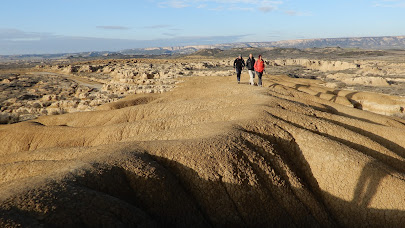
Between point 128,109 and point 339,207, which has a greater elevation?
point 128,109

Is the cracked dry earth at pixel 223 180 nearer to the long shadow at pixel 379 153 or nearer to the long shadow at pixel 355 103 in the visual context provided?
the long shadow at pixel 379 153

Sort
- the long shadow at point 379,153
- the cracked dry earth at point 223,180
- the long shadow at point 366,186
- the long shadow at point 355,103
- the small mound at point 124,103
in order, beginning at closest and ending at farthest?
the cracked dry earth at point 223,180 → the long shadow at point 366,186 → the long shadow at point 379,153 → the small mound at point 124,103 → the long shadow at point 355,103

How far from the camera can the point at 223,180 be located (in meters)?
6.98

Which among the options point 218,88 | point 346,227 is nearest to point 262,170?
point 346,227

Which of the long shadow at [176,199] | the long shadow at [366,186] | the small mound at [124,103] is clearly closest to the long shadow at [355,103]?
the small mound at [124,103]

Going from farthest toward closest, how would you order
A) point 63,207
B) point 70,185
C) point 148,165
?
1. point 148,165
2. point 70,185
3. point 63,207

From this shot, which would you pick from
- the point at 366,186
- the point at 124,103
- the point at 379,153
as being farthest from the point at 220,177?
the point at 124,103

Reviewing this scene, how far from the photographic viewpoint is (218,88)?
20578 millimetres

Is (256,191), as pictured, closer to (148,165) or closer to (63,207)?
(148,165)

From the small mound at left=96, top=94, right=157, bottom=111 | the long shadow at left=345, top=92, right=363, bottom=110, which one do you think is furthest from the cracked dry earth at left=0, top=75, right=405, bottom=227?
the long shadow at left=345, top=92, right=363, bottom=110

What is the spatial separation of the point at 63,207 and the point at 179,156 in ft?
10.3

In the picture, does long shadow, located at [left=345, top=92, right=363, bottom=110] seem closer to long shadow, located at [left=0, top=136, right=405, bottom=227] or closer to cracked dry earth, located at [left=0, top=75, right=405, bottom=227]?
cracked dry earth, located at [left=0, top=75, right=405, bottom=227]

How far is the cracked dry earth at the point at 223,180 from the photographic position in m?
5.08

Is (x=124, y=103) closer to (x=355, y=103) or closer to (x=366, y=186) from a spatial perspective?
(x=366, y=186)
